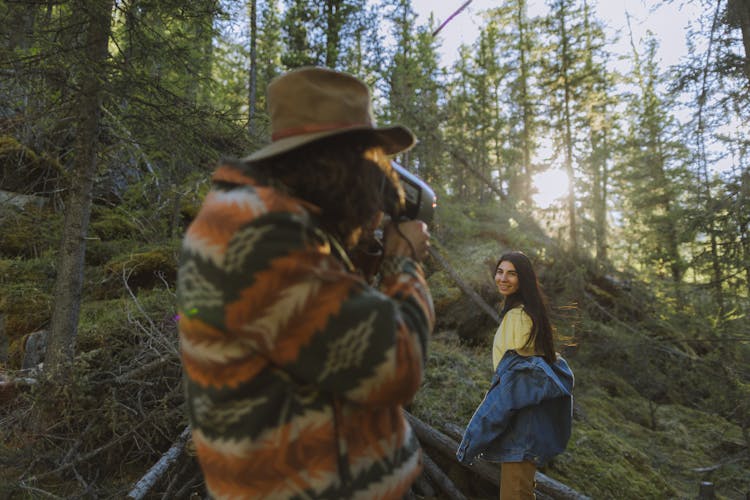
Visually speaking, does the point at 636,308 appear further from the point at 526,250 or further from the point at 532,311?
the point at 532,311

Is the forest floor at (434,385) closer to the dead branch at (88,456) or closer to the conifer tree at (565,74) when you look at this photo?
the dead branch at (88,456)

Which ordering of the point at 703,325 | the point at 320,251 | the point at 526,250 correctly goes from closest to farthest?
the point at 320,251, the point at 703,325, the point at 526,250

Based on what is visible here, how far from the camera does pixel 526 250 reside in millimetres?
11766

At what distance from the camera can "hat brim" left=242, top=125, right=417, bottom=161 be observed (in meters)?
1.16

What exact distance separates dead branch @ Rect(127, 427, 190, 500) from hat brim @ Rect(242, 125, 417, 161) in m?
3.22

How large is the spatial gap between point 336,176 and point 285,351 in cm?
50

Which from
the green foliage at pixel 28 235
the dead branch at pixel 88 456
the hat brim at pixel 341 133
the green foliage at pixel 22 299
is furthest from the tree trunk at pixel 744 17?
the green foliage at pixel 28 235

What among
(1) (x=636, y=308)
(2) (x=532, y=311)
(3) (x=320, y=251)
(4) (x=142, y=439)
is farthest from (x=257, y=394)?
(1) (x=636, y=308)

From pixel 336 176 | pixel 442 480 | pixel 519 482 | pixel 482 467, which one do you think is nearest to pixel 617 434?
pixel 482 467

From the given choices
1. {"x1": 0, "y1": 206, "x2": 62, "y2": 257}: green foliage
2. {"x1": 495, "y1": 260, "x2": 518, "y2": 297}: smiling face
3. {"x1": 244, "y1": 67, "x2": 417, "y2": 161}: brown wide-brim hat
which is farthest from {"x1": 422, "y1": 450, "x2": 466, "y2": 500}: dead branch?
{"x1": 0, "y1": 206, "x2": 62, "y2": 257}: green foliage

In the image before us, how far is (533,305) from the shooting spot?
378 cm

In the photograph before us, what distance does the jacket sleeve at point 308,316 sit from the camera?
100cm

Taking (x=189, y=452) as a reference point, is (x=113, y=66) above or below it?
above

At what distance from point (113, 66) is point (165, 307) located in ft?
8.42
